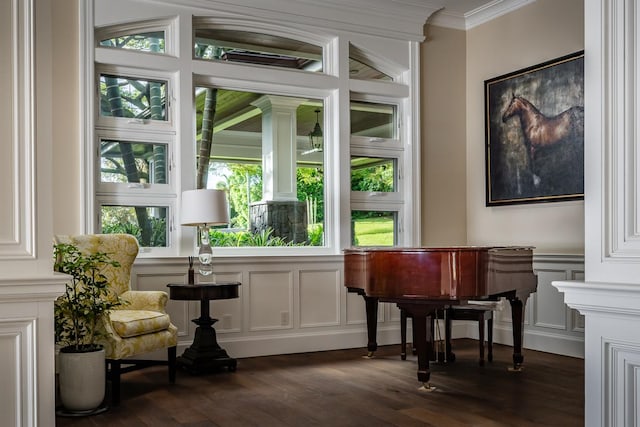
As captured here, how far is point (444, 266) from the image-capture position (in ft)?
13.3

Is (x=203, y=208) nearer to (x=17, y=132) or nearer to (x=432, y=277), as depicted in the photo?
(x=432, y=277)

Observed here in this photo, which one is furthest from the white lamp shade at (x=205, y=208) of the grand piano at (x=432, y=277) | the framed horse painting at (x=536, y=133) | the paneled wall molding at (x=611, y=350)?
the paneled wall molding at (x=611, y=350)

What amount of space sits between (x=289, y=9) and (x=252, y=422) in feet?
12.0

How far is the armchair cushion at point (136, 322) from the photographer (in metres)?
4.16

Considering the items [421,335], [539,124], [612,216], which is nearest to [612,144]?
[612,216]

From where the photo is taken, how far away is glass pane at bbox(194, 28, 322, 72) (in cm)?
572

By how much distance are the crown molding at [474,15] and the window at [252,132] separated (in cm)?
51

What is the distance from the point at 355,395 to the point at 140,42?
323cm

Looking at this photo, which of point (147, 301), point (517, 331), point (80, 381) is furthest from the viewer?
point (517, 331)

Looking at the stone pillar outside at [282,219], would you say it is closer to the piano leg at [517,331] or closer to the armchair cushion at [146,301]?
the armchair cushion at [146,301]

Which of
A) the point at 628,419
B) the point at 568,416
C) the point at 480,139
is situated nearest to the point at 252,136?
the point at 480,139

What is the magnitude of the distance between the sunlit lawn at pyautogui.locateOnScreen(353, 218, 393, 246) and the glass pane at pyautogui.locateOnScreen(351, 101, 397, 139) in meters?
0.81

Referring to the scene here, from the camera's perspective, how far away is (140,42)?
5.44 meters

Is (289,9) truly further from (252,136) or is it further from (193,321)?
(193,321)
